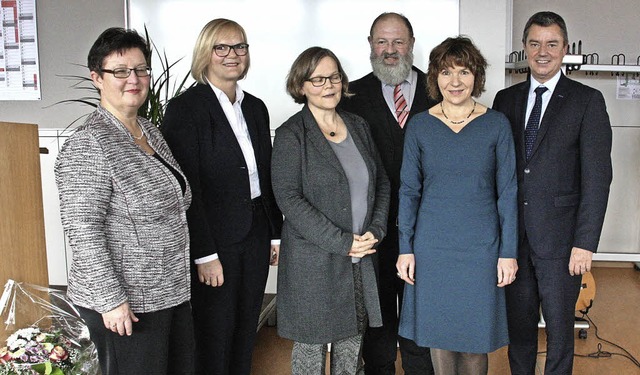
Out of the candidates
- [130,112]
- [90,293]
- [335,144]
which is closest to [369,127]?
[335,144]

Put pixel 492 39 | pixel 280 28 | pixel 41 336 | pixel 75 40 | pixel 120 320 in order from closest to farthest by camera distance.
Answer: pixel 120 320 < pixel 41 336 < pixel 492 39 < pixel 280 28 < pixel 75 40

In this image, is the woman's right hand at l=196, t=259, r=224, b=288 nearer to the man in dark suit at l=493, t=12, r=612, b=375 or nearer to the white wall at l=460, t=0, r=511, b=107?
the man in dark suit at l=493, t=12, r=612, b=375

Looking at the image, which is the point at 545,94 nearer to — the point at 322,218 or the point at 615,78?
the point at 322,218

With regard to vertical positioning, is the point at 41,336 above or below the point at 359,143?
below

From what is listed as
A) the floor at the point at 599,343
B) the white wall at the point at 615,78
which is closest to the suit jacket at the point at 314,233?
the floor at the point at 599,343

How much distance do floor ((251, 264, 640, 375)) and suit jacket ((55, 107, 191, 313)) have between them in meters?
1.66

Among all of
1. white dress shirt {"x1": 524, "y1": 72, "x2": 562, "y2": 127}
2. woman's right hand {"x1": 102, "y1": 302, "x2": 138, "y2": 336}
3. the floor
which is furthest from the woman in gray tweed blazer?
the floor

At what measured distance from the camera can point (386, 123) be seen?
2.65 metres

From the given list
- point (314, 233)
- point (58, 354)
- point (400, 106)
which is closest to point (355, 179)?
point (314, 233)

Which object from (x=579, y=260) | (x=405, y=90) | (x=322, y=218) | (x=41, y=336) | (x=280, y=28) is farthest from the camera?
(x=280, y=28)

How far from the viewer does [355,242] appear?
7.22ft

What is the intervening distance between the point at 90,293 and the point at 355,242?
94 cm

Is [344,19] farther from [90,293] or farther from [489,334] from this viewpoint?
[90,293]

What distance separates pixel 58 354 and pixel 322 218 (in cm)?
95
